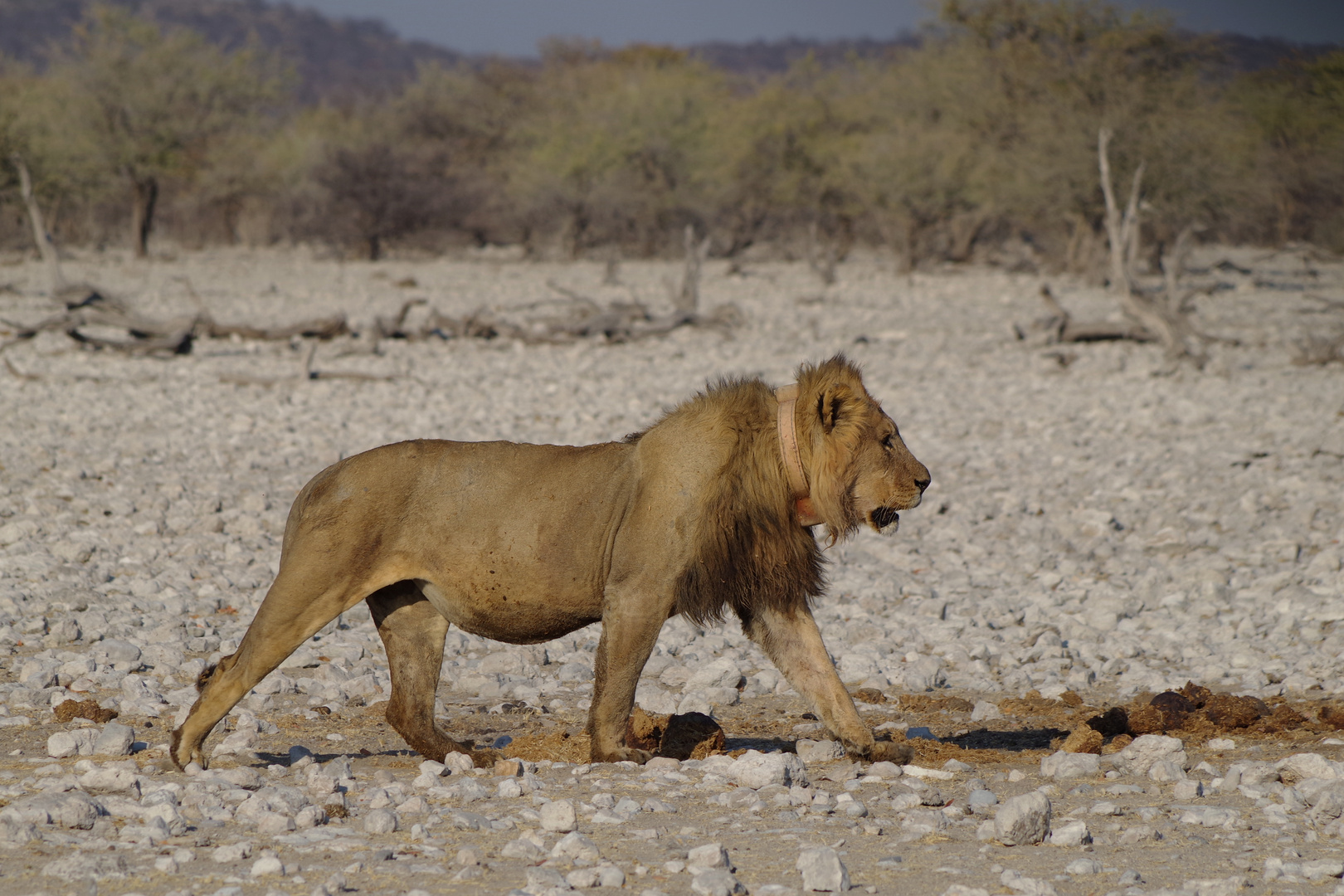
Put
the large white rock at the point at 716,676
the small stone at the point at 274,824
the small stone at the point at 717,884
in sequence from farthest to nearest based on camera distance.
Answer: the large white rock at the point at 716,676 → the small stone at the point at 274,824 → the small stone at the point at 717,884

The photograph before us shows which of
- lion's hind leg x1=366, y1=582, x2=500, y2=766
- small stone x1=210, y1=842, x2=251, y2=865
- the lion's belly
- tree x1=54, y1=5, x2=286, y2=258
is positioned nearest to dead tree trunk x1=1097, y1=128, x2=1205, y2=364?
the lion's belly

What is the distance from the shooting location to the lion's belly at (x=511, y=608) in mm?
4723

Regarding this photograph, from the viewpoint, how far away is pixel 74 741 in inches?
183

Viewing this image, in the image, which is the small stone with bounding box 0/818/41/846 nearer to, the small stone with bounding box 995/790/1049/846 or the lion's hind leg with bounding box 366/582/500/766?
the lion's hind leg with bounding box 366/582/500/766

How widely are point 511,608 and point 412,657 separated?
0.52 m

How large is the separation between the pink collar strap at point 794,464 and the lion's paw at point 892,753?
85 cm

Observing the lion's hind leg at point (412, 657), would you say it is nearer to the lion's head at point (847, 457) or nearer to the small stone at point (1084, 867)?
the lion's head at point (847, 457)

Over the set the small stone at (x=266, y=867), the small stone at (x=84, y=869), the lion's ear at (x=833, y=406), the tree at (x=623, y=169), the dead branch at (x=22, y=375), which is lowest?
the small stone at (x=84, y=869)

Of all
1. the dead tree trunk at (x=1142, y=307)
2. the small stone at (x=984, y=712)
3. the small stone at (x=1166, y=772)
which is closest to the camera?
the small stone at (x=1166, y=772)

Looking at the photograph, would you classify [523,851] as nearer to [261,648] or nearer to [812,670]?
[261,648]

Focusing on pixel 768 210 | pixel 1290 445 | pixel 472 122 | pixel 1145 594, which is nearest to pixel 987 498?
pixel 1145 594

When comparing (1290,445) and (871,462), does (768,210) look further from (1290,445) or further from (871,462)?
(871,462)

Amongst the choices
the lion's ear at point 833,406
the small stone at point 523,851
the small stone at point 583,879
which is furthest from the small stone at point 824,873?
the lion's ear at point 833,406

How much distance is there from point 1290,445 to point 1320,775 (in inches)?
307
